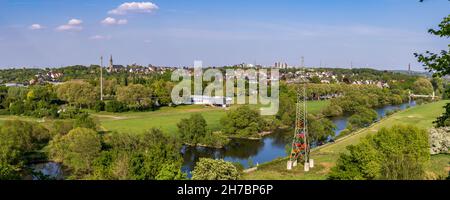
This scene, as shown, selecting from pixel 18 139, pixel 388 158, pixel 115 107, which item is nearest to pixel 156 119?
pixel 115 107

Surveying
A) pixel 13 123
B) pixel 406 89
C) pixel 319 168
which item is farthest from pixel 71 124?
pixel 406 89

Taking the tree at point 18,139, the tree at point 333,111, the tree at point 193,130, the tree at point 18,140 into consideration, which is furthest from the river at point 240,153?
the tree at point 333,111

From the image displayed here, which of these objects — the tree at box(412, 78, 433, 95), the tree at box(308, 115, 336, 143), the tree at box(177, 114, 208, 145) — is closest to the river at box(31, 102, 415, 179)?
the tree at box(177, 114, 208, 145)

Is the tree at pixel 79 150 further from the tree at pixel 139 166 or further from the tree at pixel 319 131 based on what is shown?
the tree at pixel 319 131

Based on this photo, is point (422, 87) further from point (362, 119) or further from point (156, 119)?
point (156, 119)

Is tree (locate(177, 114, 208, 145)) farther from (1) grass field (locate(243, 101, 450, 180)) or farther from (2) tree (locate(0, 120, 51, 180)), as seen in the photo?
(2) tree (locate(0, 120, 51, 180))
